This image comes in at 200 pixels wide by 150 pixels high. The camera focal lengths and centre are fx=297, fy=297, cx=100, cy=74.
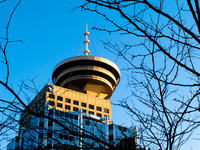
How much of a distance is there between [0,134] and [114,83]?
75.8m

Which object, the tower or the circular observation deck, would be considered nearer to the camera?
the tower

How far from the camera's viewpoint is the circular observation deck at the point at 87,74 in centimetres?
7644

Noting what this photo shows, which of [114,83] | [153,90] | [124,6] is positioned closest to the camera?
[124,6]

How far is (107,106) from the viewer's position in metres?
77.2

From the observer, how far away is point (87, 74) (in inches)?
3022

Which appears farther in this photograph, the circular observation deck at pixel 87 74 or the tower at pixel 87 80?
the circular observation deck at pixel 87 74

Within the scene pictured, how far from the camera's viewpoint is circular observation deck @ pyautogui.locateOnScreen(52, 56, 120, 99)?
7644cm

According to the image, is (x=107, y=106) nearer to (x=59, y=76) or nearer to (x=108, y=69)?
(x=108, y=69)

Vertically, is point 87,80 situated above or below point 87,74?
below

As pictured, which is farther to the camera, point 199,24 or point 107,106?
point 107,106

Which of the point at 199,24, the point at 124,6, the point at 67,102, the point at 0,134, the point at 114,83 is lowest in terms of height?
the point at 0,134

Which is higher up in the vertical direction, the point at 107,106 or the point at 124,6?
the point at 107,106

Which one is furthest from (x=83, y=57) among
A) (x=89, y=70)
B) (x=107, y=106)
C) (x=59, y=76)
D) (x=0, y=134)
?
(x=0, y=134)

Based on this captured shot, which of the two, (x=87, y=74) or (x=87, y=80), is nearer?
(x=87, y=74)
